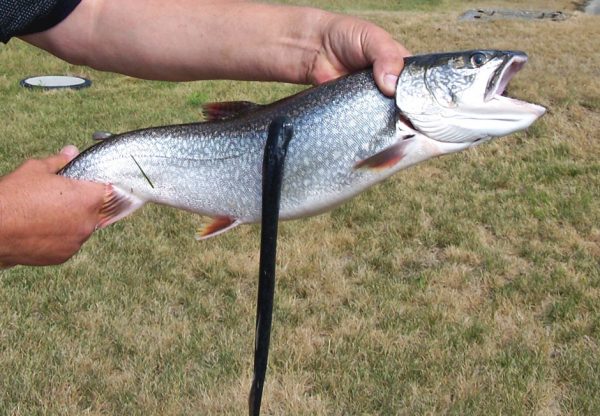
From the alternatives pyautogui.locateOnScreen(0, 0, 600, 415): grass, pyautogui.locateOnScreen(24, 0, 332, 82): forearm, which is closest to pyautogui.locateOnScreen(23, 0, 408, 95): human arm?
pyautogui.locateOnScreen(24, 0, 332, 82): forearm

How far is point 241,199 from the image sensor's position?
1.92m

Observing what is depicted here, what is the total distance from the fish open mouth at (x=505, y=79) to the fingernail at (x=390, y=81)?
22cm

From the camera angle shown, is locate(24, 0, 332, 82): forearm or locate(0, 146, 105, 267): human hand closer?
locate(0, 146, 105, 267): human hand

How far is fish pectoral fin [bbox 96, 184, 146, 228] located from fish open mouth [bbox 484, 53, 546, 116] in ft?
3.20

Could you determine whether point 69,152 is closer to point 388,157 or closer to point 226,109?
point 226,109

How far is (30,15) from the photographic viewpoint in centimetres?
227

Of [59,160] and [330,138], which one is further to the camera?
[59,160]

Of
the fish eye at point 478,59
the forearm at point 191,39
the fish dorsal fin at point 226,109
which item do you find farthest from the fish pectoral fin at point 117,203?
the fish eye at point 478,59

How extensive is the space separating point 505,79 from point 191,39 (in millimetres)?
1017

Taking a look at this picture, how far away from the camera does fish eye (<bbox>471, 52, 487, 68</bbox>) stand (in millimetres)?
1796

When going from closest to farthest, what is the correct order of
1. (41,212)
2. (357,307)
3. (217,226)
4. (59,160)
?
(217,226) → (41,212) → (59,160) → (357,307)

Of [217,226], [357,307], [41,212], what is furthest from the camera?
[357,307]

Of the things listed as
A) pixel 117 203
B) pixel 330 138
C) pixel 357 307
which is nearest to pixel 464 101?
pixel 330 138

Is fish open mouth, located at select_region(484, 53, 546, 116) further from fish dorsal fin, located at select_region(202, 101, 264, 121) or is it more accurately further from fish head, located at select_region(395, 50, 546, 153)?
fish dorsal fin, located at select_region(202, 101, 264, 121)
